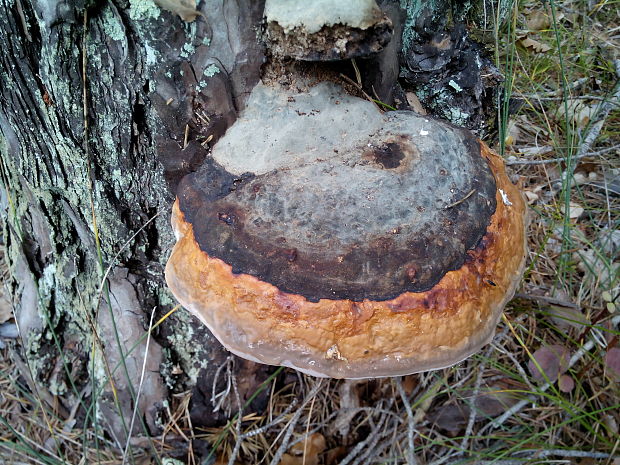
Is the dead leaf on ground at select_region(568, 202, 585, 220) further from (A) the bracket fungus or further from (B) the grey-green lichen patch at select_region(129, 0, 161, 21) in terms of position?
(B) the grey-green lichen patch at select_region(129, 0, 161, 21)

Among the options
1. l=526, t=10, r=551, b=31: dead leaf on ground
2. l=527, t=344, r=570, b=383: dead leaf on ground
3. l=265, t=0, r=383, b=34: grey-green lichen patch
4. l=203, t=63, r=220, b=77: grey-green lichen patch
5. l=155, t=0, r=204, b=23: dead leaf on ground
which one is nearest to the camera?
l=265, t=0, r=383, b=34: grey-green lichen patch

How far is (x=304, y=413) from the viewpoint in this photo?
2.51 metres

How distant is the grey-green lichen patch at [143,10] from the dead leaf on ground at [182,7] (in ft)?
Result: 0.08

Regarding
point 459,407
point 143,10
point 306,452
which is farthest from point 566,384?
point 143,10

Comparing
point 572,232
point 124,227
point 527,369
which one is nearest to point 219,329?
point 124,227

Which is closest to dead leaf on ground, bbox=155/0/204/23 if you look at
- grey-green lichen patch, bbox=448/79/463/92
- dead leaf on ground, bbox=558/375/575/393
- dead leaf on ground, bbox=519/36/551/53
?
grey-green lichen patch, bbox=448/79/463/92

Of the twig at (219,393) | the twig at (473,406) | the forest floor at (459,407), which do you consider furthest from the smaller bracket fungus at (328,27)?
the twig at (473,406)

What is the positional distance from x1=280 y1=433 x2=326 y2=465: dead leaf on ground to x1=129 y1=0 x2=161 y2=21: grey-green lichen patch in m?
2.05

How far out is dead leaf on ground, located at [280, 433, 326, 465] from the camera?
7.74ft

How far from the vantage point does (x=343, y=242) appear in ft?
4.09

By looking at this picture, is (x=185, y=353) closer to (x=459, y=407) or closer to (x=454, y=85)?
(x=459, y=407)

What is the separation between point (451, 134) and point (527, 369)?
1.74 m

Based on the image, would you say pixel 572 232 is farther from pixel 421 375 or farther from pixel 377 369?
pixel 377 369

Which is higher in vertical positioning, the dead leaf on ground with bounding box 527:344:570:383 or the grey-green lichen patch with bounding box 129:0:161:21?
the grey-green lichen patch with bounding box 129:0:161:21
